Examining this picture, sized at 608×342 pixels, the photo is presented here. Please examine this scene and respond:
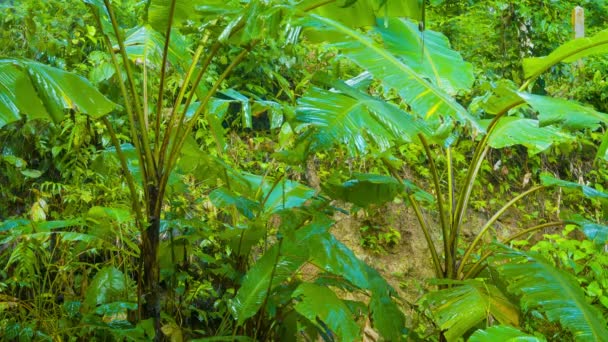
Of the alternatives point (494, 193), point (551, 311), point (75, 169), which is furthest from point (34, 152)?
point (494, 193)

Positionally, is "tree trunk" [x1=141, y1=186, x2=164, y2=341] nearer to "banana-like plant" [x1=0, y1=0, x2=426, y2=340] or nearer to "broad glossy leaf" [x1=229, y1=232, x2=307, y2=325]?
"banana-like plant" [x1=0, y1=0, x2=426, y2=340]

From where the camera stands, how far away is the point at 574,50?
2.93 metres

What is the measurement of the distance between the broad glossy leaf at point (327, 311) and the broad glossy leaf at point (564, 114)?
112cm

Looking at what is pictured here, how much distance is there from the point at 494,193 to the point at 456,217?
351 centimetres

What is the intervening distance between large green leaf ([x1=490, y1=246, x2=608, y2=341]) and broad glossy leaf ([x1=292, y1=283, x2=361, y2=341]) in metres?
0.74

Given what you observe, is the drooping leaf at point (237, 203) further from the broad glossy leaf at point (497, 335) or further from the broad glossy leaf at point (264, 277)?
the broad glossy leaf at point (497, 335)

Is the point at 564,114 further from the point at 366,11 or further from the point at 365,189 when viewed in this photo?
the point at 366,11

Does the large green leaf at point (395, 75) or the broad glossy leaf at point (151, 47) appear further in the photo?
the broad glossy leaf at point (151, 47)

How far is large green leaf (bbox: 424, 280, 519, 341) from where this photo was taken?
241cm

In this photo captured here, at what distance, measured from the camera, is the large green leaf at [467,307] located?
241 centimetres

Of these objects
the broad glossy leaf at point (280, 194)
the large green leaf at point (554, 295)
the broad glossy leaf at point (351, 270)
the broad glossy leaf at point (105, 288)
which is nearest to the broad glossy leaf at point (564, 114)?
the large green leaf at point (554, 295)

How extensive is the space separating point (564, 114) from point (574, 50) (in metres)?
0.71

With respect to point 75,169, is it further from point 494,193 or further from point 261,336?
point 494,193

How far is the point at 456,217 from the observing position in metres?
2.97
